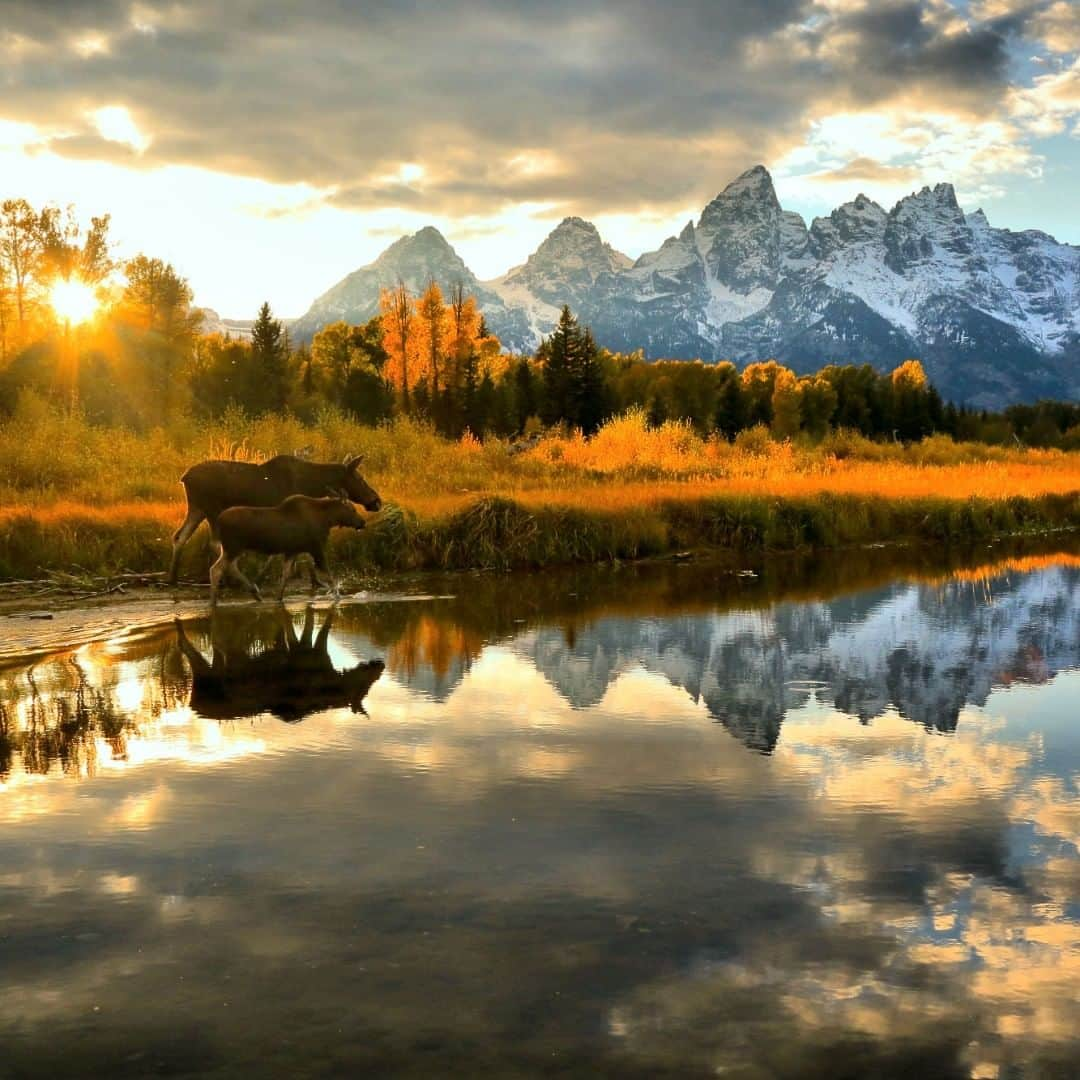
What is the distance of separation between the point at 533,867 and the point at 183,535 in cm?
1156

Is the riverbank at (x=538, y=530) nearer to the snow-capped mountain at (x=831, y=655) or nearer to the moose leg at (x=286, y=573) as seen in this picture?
the moose leg at (x=286, y=573)

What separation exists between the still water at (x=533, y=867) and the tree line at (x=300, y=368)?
30609 mm

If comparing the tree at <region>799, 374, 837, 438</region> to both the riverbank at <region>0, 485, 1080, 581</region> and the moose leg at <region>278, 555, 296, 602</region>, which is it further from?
the moose leg at <region>278, 555, 296, 602</region>

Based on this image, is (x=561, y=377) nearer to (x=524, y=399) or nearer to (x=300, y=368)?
(x=524, y=399)

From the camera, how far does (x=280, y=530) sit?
14.3 metres

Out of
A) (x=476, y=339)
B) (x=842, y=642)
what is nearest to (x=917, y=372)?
(x=476, y=339)

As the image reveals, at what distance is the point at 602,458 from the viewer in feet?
107

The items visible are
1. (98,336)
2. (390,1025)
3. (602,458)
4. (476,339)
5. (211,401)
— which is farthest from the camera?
(476,339)

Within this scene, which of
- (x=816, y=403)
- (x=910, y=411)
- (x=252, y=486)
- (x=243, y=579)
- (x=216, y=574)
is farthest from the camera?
(x=816, y=403)

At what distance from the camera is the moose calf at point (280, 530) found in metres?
14.1

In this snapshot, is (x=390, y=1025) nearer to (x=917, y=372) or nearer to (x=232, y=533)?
(x=232, y=533)

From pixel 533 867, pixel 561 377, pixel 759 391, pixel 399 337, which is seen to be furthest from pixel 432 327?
pixel 533 867

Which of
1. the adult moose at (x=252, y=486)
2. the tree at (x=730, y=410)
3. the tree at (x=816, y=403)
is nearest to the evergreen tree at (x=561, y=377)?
the tree at (x=730, y=410)

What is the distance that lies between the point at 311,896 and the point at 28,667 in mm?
6739
